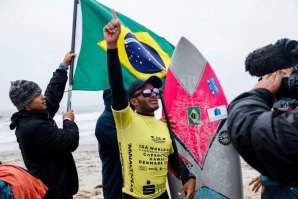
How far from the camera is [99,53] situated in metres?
3.73

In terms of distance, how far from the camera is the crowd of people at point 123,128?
→ 1420 mm

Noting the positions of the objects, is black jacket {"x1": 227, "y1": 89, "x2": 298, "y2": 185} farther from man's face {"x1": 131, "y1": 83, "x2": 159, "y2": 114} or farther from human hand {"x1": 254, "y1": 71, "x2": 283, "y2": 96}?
man's face {"x1": 131, "y1": 83, "x2": 159, "y2": 114}

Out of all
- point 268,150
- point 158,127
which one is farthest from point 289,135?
point 158,127

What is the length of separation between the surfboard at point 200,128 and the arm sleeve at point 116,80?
127cm

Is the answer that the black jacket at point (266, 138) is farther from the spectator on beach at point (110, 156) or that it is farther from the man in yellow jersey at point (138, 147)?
the spectator on beach at point (110, 156)

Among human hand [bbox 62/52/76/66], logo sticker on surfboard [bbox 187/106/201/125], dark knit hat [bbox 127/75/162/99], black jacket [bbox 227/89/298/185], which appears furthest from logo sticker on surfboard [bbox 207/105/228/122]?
black jacket [bbox 227/89/298/185]

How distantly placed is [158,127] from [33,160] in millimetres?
1190

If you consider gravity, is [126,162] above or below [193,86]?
below

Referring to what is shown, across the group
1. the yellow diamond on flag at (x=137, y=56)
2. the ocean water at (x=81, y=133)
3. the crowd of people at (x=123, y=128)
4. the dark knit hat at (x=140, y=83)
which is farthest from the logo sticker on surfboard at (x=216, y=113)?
the ocean water at (x=81, y=133)

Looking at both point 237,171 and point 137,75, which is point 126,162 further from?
point 237,171

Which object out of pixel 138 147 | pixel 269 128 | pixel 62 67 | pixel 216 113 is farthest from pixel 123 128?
pixel 269 128

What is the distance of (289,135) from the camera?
1.13 metres

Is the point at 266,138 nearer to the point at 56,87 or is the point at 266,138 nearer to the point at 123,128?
the point at 123,128

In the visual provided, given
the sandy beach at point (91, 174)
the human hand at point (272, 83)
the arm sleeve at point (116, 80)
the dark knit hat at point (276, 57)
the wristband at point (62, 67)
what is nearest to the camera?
the human hand at point (272, 83)
